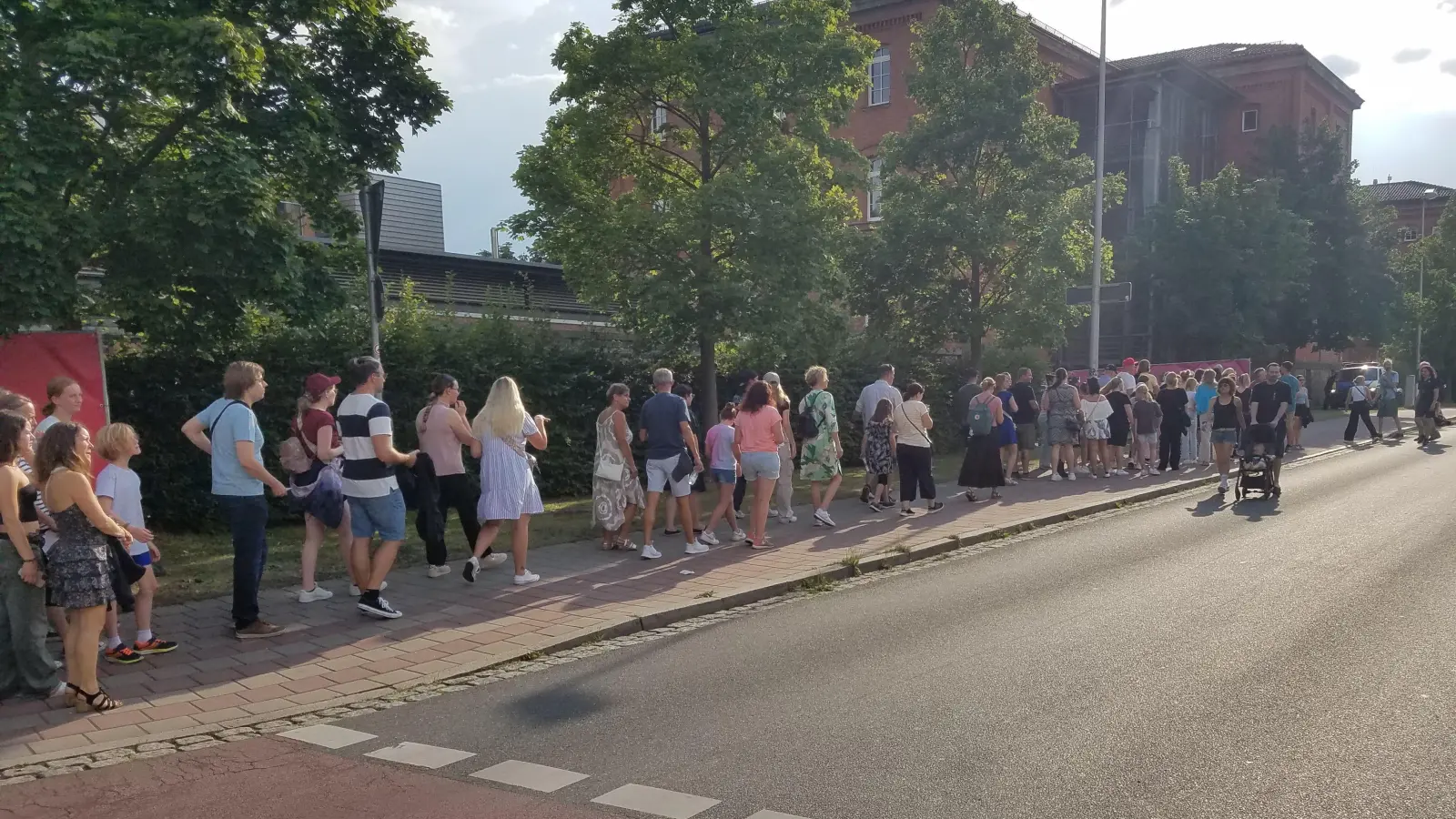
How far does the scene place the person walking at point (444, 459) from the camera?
30.2 feet

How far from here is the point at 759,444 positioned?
36.0 ft

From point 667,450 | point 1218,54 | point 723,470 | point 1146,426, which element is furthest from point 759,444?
point 1218,54

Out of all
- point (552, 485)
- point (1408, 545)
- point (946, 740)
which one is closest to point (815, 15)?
point (552, 485)

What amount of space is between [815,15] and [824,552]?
8302 mm

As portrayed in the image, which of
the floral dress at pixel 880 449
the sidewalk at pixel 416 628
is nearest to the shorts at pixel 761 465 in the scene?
the sidewalk at pixel 416 628

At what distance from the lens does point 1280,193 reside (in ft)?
137

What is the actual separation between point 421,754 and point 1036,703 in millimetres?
3151

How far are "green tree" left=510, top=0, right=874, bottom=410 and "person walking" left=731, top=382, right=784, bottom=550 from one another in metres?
3.96

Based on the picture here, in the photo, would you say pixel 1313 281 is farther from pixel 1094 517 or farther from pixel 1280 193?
pixel 1094 517

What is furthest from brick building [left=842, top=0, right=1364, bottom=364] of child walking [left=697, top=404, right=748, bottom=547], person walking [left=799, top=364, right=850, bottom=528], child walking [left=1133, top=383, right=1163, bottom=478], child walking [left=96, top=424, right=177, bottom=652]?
child walking [left=96, top=424, right=177, bottom=652]

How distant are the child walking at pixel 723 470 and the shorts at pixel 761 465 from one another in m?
0.16

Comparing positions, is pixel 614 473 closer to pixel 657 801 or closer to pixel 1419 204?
pixel 657 801

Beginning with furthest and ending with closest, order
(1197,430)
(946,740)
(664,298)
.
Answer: (1197,430) → (664,298) → (946,740)

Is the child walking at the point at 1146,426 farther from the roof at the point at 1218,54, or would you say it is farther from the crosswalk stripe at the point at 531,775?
the roof at the point at 1218,54
